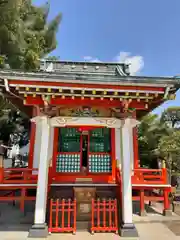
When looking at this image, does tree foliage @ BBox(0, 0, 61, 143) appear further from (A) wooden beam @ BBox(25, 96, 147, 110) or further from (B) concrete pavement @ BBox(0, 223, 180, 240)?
(B) concrete pavement @ BBox(0, 223, 180, 240)

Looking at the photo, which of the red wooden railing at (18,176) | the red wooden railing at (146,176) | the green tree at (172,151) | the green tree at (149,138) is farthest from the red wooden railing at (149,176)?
the green tree at (149,138)

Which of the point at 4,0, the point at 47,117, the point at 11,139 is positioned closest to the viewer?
the point at 47,117

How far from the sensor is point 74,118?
16.4 ft

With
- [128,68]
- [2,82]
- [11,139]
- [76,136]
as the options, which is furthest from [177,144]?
[11,139]

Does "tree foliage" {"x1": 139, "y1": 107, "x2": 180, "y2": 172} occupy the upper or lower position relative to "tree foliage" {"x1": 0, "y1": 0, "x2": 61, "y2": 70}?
lower

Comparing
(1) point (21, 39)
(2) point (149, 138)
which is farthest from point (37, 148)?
(2) point (149, 138)

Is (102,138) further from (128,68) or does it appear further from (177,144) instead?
(177,144)

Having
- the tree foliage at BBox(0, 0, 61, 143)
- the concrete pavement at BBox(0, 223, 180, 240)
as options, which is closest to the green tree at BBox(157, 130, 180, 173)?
the concrete pavement at BBox(0, 223, 180, 240)

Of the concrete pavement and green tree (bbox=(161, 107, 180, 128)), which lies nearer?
the concrete pavement

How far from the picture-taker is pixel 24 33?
1184 centimetres

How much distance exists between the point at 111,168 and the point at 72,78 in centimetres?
416

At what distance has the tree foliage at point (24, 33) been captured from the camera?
9.17 meters

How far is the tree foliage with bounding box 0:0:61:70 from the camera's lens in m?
9.17

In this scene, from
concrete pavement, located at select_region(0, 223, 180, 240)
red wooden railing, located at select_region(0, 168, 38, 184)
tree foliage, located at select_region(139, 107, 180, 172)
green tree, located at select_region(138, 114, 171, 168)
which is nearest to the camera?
concrete pavement, located at select_region(0, 223, 180, 240)
